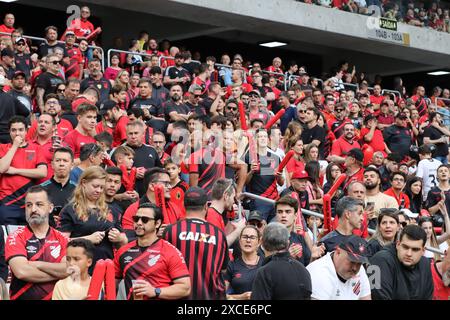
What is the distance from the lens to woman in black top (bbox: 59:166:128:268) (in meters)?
7.61

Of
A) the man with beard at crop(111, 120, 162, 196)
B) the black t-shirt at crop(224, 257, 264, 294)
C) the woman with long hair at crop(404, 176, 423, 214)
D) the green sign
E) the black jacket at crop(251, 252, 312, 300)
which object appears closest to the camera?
the black jacket at crop(251, 252, 312, 300)

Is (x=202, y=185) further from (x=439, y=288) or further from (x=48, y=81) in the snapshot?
(x=48, y=81)

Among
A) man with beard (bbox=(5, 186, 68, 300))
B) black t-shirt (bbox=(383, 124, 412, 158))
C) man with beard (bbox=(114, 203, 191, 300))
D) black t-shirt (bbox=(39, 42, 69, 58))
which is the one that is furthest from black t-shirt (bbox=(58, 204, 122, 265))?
black t-shirt (bbox=(383, 124, 412, 158))

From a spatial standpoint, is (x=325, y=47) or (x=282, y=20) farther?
(x=325, y=47)

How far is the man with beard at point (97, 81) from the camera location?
14961mm

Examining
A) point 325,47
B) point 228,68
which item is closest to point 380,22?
point 325,47

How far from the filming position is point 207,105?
15680mm

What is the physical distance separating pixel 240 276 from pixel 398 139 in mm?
10190

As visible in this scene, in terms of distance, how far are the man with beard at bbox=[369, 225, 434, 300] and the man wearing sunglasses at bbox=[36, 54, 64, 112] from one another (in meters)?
7.62

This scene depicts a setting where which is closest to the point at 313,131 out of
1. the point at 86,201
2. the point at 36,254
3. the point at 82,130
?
the point at 82,130

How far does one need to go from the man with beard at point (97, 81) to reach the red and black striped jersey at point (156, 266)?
27.1ft

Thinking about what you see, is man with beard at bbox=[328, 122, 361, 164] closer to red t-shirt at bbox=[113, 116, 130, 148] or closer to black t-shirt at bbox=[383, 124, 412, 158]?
black t-shirt at bbox=[383, 124, 412, 158]

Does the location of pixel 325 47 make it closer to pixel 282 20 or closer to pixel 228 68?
pixel 282 20

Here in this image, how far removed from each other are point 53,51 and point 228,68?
4.90 meters
